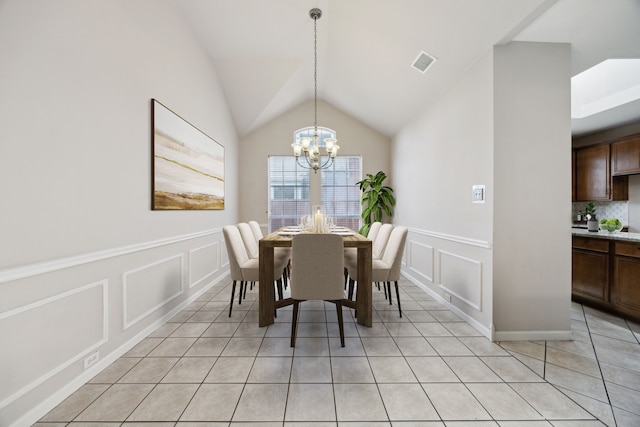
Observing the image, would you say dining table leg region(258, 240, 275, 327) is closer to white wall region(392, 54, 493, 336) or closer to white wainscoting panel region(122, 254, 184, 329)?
white wainscoting panel region(122, 254, 184, 329)

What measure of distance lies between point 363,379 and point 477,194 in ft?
6.31

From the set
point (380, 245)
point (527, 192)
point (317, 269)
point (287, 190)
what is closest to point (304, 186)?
point (287, 190)

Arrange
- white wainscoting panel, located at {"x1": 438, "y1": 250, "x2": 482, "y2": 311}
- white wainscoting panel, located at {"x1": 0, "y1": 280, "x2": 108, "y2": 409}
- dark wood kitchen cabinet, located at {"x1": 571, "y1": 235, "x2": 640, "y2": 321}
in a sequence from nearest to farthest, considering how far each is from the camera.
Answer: white wainscoting panel, located at {"x1": 0, "y1": 280, "x2": 108, "y2": 409} < white wainscoting panel, located at {"x1": 438, "y1": 250, "x2": 482, "y2": 311} < dark wood kitchen cabinet, located at {"x1": 571, "y1": 235, "x2": 640, "y2": 321}

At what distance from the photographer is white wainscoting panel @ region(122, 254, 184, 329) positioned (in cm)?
218

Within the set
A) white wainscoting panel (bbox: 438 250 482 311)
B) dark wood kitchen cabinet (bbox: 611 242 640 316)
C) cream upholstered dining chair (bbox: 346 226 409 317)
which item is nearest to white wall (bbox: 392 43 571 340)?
white wainscoting panel (bbox: 438 250 482 311)

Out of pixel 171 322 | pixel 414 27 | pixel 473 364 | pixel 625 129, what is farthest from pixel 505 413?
pixel 625 129

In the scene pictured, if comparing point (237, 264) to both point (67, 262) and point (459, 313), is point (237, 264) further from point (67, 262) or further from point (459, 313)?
point (459, 313)

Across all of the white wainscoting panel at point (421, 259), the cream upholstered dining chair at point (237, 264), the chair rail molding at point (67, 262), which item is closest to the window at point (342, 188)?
the white wainscoting panel at point (421, 259)

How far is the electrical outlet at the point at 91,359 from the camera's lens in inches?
69.7

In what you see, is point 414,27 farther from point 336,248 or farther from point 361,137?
point 361,137

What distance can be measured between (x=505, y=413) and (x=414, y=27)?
314 centimetres

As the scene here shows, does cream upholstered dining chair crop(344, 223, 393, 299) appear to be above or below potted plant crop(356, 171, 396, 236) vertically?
below

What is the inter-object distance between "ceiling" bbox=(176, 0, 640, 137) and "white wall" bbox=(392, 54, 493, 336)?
0.29 meters

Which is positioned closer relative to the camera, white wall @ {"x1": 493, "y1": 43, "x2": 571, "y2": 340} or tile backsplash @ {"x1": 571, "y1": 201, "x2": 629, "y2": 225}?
white wall @ {"x1": 493, "y1": 43, "x2": 571, "y2": 340}
